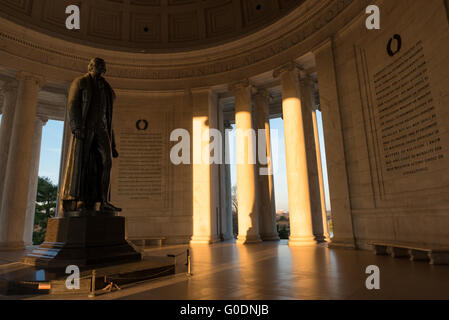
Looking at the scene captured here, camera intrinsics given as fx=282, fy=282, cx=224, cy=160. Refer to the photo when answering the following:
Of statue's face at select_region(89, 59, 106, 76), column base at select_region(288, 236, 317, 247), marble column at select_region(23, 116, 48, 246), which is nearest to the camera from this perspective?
statue's face at select_region(89, 59, 106, 76)

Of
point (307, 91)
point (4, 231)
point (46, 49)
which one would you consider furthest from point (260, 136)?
point (4, 231)

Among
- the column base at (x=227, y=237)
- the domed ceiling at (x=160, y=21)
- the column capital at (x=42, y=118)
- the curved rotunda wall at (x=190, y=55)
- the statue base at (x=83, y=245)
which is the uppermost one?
the domed ceiling at (x=160, y=21)

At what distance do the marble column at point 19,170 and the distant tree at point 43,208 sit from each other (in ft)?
79.4

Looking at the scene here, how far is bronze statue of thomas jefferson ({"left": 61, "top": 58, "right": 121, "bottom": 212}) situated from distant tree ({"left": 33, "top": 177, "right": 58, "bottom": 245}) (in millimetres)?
35184

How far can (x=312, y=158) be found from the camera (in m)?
18.4

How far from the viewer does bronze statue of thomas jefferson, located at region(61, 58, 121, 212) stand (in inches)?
320

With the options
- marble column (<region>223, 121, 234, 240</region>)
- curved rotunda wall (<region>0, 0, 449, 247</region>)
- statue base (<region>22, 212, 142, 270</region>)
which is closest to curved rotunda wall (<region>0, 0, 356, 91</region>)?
curved rotunda wall (<region>0, 0, 449, 247</region>)

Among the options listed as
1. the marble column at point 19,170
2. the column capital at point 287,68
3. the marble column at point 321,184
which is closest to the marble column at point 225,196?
the column capital at point 287,68

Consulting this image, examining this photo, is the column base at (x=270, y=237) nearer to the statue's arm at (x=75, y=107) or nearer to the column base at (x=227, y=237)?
the column base at (x=227, y=237)

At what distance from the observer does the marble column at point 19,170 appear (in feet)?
52.4

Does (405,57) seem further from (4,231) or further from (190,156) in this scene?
(4,231)

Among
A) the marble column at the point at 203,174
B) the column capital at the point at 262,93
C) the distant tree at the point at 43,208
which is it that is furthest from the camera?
the distant tree at the point at 43,208

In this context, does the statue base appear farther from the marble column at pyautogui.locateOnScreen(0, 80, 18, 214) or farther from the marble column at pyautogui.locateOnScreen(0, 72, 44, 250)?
the marble column at pyautogui.locateOnScreen(0, 80, 18, 214)
